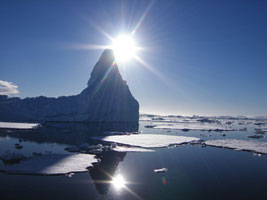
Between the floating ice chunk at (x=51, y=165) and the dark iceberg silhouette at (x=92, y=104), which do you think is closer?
the floating ice chunk at (x=51, y=165)

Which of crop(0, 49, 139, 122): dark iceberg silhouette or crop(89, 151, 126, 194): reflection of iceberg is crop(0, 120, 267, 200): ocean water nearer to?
crop(89, 151, 126, 194): reflection of iceberg

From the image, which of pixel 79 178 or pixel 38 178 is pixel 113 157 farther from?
pixel 38 178

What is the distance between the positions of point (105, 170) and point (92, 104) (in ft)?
219

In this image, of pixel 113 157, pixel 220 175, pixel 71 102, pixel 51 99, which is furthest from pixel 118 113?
pixel 220 175

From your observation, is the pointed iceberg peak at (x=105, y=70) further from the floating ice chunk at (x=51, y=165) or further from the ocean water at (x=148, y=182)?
the ocean water at (x=148, y=182)

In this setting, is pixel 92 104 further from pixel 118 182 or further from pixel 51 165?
pixel 118 182

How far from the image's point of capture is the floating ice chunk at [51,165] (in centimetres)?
1695

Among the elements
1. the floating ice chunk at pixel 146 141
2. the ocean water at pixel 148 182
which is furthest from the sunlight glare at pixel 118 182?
the floating ice chunk at pixel 146 141

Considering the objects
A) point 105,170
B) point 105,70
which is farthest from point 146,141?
point 105,70

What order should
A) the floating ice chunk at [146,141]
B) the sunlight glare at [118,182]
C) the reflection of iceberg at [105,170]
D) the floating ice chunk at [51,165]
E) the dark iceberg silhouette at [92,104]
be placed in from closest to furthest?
the reflection of iceberg at [105,170] → the sunlight glare at [118,182] → the floating ice chunk at [51,165] → the floating ice chunk at [146,141] → the dark iceberg silhouette at [92,104]

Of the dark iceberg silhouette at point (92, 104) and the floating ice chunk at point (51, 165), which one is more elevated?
the dark iceberg silhouette at point (92, 104)

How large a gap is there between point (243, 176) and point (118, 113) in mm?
74712

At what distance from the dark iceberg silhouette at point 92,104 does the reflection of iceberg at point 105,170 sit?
6011cm

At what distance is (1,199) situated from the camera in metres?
12.0
